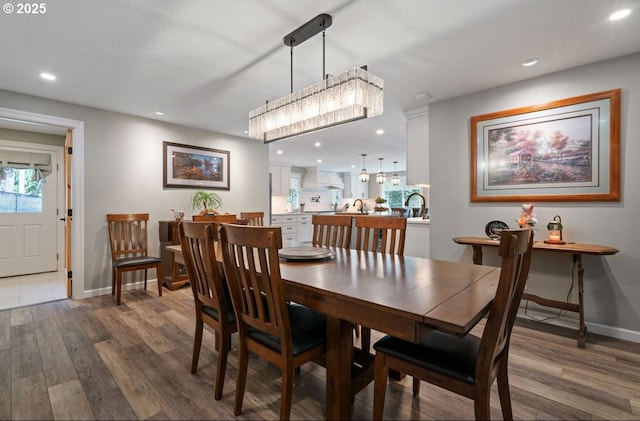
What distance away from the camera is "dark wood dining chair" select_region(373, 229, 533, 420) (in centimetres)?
108

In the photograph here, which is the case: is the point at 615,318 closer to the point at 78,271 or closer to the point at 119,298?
the point at 119,298

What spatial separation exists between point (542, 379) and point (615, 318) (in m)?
1.27

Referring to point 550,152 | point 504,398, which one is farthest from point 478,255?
point 504,398

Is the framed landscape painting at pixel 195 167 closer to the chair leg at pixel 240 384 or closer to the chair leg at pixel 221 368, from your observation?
the chair leg at pixel 221 368

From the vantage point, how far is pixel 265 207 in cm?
556

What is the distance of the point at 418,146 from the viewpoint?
12.4ft

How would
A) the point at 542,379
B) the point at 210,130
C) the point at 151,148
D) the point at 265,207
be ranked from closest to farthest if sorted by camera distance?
1. the point at 542,379
2. the point at 151,148
3. the point at 210,130
4. the point at 265,207

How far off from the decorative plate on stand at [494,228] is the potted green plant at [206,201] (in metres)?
3.56

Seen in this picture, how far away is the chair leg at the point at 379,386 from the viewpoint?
1.34 m

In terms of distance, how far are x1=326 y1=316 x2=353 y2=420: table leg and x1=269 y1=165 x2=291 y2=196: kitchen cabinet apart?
254 inches

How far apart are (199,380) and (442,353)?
1.51 m

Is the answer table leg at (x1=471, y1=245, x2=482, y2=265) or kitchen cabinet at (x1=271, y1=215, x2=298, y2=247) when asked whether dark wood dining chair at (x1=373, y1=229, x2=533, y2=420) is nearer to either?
table leg at (x1=471, y1=245, x2=482, y2=265)

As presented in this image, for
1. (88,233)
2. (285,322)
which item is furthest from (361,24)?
(88,233)

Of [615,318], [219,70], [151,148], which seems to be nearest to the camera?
[615,318]
